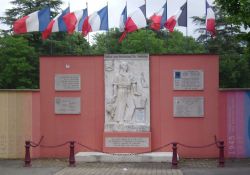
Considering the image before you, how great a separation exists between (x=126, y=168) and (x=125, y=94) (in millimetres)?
3626

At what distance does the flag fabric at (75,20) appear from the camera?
20.9 metres

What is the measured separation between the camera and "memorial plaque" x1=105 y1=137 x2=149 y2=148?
1981 centimetres

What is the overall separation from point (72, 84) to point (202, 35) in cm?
4022

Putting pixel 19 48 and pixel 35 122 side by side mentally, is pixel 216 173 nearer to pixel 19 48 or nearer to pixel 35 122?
pixel 35 122

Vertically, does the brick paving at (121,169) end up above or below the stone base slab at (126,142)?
below

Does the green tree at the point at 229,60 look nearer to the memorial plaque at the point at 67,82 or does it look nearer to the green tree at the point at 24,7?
the green tree at the point at 24,7

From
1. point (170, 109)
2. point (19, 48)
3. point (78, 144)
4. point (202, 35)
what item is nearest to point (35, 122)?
point (78, 144)

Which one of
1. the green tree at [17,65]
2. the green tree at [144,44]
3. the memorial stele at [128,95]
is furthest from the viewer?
the green tree at [144,44]

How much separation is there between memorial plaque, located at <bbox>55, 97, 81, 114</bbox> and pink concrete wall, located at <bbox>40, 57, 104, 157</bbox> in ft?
0.45

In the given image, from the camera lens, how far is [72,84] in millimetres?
20500

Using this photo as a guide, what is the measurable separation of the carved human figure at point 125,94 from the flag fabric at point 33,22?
360 centimetres

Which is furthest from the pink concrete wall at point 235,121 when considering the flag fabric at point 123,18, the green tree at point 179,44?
the green tree at point 179,44

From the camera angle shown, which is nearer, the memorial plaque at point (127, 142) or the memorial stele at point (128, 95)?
the memorial plaque at point (127, 142)

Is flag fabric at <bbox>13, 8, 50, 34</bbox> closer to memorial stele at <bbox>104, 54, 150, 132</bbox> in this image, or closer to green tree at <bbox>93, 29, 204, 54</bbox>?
memorial stele at <bbox>104, 54, 150, 132</bbox>
